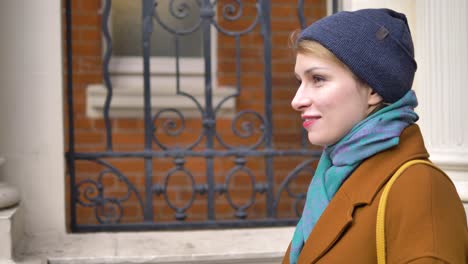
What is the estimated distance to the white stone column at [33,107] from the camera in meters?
3.08

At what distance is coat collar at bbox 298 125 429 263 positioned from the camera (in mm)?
1455

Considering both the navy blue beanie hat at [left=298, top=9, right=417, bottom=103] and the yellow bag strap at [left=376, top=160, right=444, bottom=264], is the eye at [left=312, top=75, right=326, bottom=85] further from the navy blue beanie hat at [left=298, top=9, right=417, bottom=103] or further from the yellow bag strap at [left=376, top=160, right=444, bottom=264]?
the yellow bag strap at [left=376, top=160, right=444, bottom=264]

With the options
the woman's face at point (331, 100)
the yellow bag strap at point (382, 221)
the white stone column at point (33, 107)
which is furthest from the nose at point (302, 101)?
the white stone column at point (33, 107)

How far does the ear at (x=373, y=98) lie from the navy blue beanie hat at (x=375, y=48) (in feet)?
0.05

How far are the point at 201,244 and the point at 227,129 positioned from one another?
1.73 meters

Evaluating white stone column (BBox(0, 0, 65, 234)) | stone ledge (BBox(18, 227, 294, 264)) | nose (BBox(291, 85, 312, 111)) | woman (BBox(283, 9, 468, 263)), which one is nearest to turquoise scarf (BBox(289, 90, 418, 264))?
woman (BBox(283, 9, 468, 263))

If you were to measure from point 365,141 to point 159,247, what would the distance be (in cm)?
178

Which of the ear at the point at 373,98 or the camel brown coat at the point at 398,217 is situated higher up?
the ear at the point at 373,98

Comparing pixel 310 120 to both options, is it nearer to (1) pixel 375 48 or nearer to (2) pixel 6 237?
(1) pixel 375 48

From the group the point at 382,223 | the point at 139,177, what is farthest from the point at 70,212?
the point at 382,223

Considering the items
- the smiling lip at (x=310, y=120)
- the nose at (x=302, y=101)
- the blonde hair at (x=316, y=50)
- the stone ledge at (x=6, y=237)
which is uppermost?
the blonde hair at (x=316, y=50)

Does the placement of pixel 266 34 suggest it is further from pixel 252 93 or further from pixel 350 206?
pixel 350 206

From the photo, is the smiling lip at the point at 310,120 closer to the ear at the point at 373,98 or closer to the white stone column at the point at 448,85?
the ear at the point at 373,98

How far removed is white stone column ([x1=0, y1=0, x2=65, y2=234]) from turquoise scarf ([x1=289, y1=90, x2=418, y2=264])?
5.91ft
